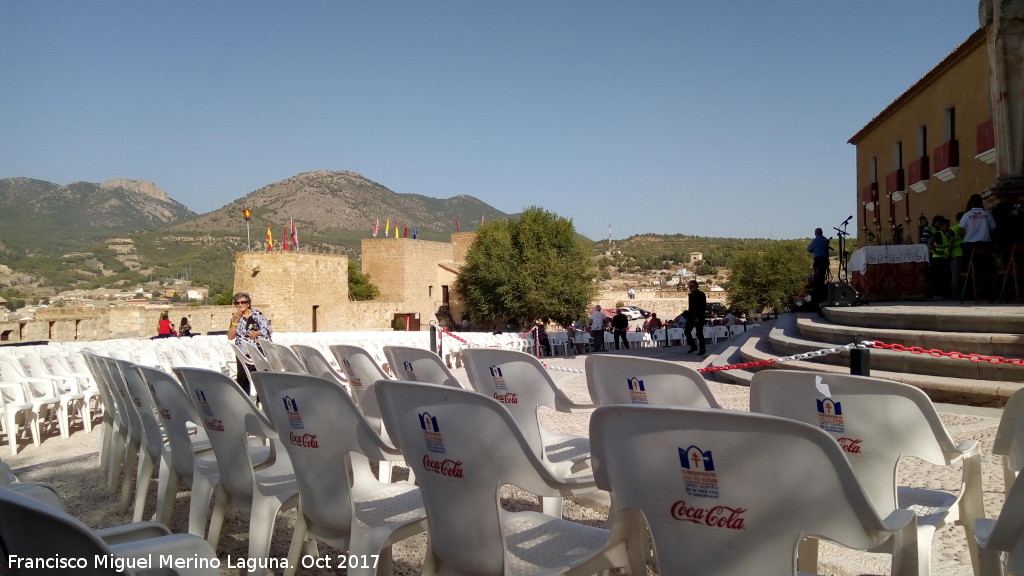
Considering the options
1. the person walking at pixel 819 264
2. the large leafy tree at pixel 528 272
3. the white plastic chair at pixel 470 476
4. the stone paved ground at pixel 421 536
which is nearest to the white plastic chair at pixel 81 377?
the stone paved ground at pixel 421 536

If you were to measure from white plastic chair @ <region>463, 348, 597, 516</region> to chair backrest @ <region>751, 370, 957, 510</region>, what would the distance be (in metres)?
1.14

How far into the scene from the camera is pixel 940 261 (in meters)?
12.1

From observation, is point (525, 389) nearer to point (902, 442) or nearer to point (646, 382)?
point (646, 382)

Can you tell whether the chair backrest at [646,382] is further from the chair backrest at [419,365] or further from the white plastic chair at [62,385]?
the white plastic chair at [62,385]

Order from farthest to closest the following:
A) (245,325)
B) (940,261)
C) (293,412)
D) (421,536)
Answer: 1. (940,261)
2. (245,325)
3. (421,536)
4. (293,412)

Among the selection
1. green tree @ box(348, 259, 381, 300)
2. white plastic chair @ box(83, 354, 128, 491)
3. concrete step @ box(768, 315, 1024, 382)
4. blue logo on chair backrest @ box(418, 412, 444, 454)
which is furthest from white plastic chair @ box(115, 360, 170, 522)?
green tree @ box(348, 259, 381, 300)

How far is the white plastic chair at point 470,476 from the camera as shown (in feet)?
6.68

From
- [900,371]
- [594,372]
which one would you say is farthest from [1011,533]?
[900,371]

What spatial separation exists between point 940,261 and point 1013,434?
10814mm

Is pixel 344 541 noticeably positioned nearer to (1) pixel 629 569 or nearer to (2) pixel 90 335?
(1) pixel 629 569

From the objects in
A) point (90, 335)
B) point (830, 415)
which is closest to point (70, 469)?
point (830, 415)

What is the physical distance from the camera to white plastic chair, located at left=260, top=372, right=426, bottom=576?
2506 mm

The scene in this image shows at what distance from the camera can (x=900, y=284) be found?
11.6 meters

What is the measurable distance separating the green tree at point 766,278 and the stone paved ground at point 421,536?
44515 millimetres
